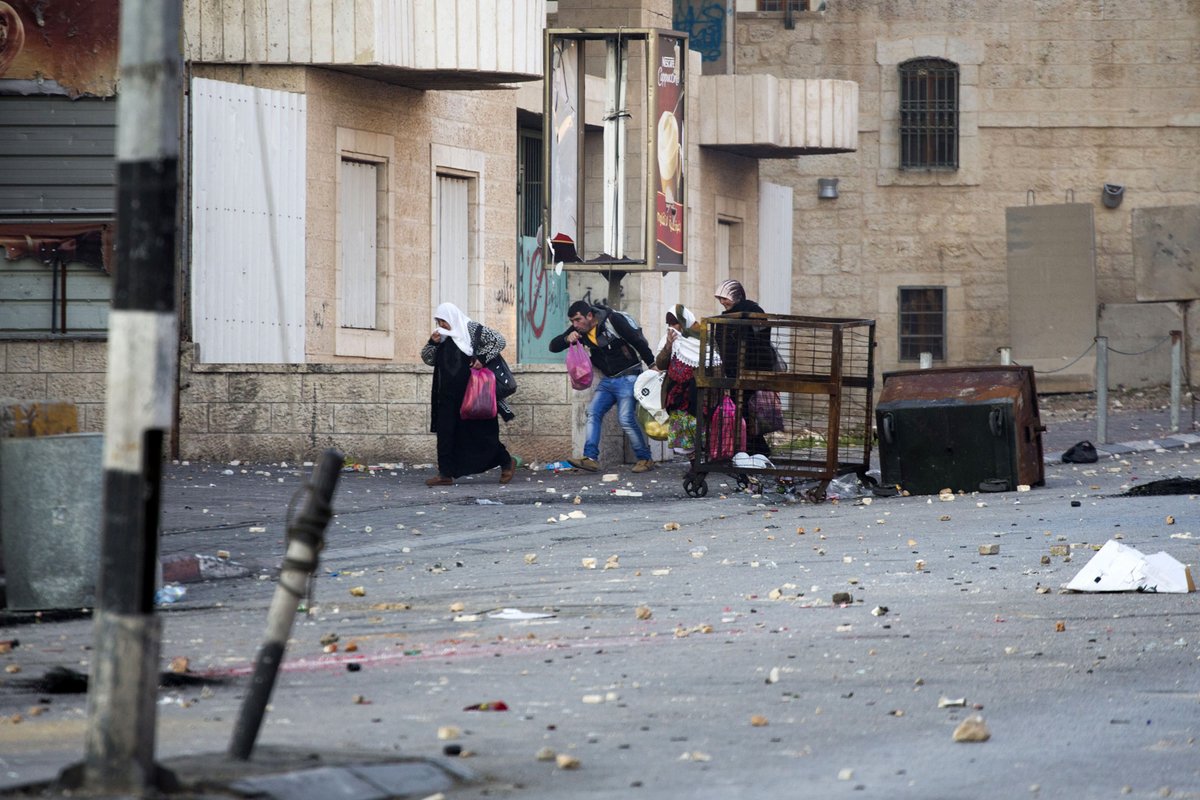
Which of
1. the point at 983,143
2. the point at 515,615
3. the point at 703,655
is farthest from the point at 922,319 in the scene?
the point at 703,655

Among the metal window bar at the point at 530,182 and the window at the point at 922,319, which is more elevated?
the metal window bar at the point at 530,182

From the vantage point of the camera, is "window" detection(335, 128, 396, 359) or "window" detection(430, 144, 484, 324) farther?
"window" detection(430, 144, 484, 324)

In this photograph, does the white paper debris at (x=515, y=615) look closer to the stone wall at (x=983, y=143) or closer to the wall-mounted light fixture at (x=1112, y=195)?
the stone wall at (x=983, y=143)

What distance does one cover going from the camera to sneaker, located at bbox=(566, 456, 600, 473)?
19109 millimetres

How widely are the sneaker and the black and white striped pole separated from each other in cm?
1400

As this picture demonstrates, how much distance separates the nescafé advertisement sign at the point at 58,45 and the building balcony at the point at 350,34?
37.6 inches

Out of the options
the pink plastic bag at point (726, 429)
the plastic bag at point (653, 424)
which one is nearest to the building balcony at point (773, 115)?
the plastic bag at point (653, 424)

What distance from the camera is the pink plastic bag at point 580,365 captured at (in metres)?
19.0

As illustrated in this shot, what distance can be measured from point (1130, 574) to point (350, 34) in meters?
12.4

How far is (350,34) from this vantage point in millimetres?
20531

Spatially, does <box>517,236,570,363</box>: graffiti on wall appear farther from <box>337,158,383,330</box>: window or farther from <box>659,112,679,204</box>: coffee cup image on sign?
<box>337,158,383,330</box>: window

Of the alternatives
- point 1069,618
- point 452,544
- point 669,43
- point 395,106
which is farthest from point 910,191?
point 1069,618

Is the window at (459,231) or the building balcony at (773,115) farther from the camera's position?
the building balcony at (773,115)

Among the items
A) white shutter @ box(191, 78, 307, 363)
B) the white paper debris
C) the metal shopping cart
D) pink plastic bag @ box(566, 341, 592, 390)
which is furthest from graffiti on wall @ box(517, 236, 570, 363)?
the white paper debris
